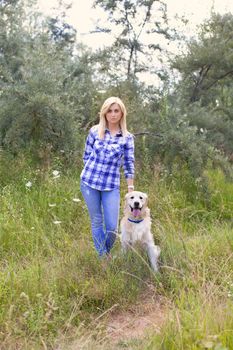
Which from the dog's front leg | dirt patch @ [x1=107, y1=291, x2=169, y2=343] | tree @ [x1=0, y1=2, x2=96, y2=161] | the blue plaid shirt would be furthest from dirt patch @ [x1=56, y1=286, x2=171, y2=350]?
tree @ [x1=0, y1=2, x2=96, y2=161]

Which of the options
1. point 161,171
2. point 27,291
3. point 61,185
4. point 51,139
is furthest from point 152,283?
point 51,139

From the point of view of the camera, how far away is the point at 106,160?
5027 mm

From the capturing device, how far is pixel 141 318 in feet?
13.1

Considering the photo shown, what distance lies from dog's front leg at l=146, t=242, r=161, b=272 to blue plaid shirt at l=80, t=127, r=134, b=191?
2.50ft

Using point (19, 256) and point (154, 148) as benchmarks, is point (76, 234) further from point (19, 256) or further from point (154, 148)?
point (154, 148)

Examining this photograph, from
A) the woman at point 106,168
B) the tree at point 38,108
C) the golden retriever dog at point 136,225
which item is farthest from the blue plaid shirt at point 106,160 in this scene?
the tree at point 38,108

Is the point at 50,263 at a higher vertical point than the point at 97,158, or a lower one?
lower

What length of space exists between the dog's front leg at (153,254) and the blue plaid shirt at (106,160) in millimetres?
763

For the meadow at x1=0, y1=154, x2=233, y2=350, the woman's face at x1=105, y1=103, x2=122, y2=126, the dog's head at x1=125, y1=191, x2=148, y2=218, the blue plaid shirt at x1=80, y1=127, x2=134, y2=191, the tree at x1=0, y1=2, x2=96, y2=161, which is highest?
the tree at x1=0, y1=2, x2=96, y2=161

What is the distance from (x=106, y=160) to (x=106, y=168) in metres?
0.09

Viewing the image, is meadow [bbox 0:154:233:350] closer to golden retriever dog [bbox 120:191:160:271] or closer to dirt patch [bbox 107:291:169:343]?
dirt patch [bbox 107:291:169:343]

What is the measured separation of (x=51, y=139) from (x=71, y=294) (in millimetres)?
4091

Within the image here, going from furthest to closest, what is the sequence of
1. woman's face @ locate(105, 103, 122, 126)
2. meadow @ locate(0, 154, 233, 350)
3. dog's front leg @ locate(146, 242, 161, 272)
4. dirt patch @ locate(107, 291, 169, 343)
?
woman's face @ locate(105, 103, 122, 126) < dog's front leg @ locate(146, 242, 161, 272) < dirt patch @ locate(107, 291, 169, 343) < meadow @ locate(0, 154, 233, 350)

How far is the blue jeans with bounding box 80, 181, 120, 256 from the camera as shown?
503 centimetres
